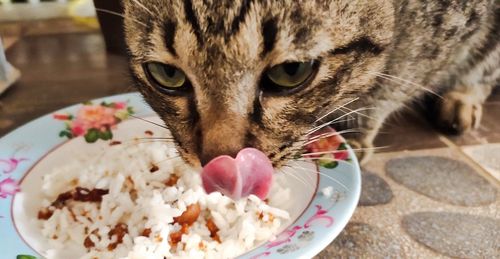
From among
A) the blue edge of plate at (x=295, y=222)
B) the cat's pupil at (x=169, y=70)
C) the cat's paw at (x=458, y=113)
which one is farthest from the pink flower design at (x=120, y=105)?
the cat's paw at (x=458, y=113)

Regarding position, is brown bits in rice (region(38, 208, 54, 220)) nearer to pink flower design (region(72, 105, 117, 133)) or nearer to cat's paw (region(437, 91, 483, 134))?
pink flower design (region(72, 105, 117, 133))

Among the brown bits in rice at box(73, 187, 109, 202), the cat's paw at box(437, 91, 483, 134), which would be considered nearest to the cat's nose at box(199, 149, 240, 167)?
the brown bits in rice at box(73, 187, 109, 202)

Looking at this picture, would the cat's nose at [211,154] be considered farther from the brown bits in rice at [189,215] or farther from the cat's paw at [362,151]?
the cat's paw at [362,151]

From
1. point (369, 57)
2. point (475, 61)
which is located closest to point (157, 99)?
point (369, 57)

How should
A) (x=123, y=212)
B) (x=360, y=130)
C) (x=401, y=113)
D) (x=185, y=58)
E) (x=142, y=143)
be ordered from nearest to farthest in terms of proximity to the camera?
(x=185, y=58), (x=123, y=212), (x=142, y=143), (x=360, y=130), (x=401, y=113)

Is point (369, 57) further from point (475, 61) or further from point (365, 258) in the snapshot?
point (475, 61)

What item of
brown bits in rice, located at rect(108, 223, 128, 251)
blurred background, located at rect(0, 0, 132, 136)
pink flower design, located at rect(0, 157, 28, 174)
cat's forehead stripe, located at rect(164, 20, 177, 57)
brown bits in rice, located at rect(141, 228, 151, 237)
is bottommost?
blurred background, located at rect(0, 0, 132, 136)
